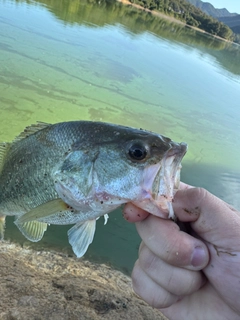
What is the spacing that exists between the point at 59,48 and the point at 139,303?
33.1ft

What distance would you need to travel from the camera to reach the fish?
5.16 feet

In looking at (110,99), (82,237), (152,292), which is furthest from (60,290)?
(110,99)

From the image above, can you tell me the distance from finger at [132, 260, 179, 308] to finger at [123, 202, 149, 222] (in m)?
0.37

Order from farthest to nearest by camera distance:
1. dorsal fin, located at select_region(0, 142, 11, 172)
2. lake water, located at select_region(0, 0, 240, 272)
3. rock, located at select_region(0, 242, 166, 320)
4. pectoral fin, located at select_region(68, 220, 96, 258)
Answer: lake water, located at select_region(0, 0, 240, 272), rock, located at select_region(0, 242, 166, 320), dorsal fin, located at select_region(0, 142, 11, 172), pectoral fin, located at select_region(68, 220, 96, 258)

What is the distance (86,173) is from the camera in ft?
5.72

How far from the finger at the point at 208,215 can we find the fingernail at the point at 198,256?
9cm

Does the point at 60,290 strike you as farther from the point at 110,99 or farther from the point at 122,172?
the point at 110,99

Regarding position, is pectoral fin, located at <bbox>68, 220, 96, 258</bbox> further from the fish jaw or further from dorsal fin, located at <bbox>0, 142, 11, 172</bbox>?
dorsal fin, located at <bbox>0, 142, 11, 172</bbox>

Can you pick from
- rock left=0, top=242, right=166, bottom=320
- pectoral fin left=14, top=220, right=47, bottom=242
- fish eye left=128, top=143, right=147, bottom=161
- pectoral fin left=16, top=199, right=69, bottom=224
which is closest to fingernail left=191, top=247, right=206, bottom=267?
fish eye left=128, top=143, right=147, bottom=161

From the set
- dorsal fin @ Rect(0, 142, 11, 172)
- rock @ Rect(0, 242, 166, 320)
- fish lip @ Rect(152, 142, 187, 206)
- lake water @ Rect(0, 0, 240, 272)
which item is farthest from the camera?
lake water @ Rect(0, 0, 240, 272)

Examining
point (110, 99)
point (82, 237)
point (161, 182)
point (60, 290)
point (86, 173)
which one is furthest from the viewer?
point (110, 99)

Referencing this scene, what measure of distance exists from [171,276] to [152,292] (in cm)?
19

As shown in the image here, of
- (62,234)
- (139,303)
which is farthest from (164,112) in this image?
(139,303)

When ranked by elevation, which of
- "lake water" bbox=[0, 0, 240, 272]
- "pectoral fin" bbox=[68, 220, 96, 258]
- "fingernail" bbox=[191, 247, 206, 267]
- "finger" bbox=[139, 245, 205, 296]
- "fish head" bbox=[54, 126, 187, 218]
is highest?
"fish head" bbox=[54, 126, 187, 218]
